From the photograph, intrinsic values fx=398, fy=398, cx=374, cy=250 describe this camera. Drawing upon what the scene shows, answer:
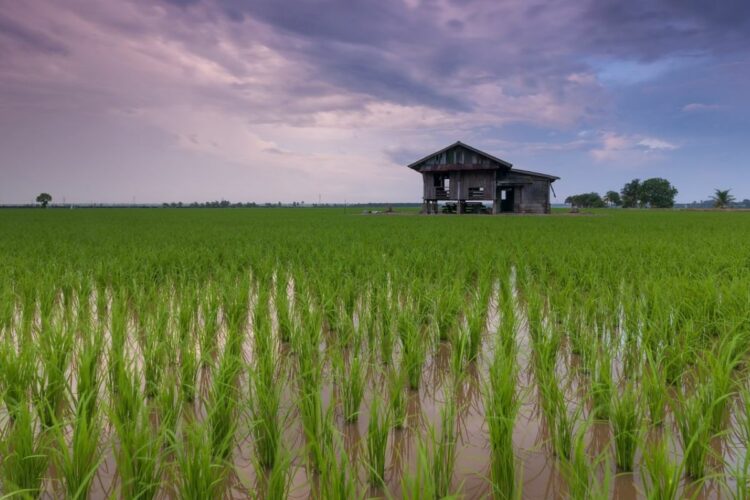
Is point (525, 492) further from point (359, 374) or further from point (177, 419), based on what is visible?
point (177, 419)

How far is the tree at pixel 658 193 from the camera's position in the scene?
82.9 meters

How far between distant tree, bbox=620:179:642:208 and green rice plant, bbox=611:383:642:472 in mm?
101187

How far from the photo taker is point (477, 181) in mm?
29359

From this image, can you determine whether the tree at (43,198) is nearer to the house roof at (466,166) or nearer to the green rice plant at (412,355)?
the house roof at (466,166)

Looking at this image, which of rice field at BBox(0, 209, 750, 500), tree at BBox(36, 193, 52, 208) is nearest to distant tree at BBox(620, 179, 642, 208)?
rice field at BBox(0, 209, 750, 500)

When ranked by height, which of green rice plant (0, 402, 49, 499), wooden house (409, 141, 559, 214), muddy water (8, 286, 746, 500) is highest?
wooden house (409, 141, 559, 214)

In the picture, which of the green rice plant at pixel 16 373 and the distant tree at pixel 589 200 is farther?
the distant tree at pixel 589 200

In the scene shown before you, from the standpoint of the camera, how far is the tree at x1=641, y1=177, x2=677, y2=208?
82875 mm

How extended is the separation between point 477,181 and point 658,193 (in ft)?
246

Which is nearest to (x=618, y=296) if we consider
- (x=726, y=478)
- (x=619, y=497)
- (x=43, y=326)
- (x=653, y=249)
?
(x=726, y=478)

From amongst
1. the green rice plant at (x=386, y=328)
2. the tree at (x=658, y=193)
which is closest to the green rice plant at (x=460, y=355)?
the green rice plant at (x=386, y=328)

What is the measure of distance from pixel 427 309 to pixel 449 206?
28922mm

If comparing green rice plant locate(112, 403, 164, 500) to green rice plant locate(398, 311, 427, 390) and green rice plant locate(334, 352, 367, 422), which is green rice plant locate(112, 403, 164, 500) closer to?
green rice plant locate(334, 352, 367, 422)

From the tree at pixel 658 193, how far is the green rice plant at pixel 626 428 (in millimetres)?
100342
